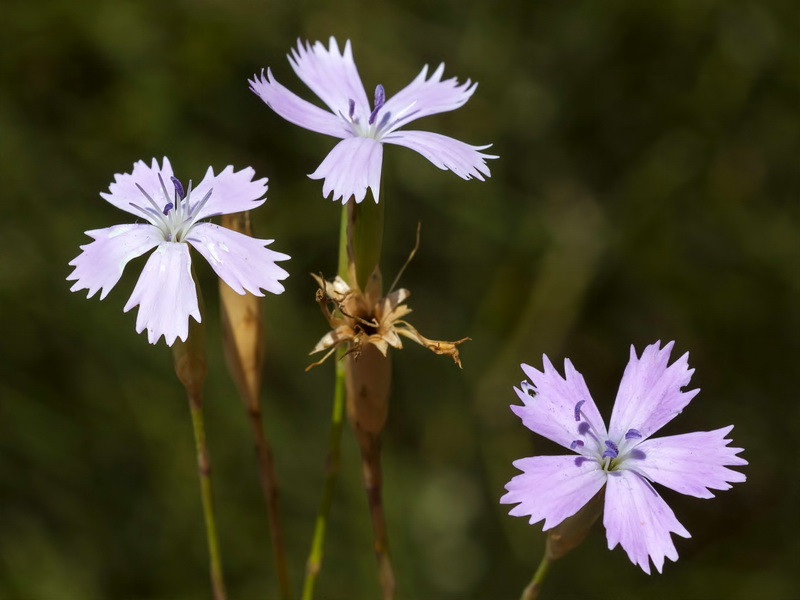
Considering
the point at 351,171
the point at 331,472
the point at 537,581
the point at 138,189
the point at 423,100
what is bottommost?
the point at 537,581

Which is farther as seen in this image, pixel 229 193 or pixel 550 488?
pixel 229 193

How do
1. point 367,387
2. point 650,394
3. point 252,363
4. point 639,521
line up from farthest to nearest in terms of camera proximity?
1. point 252,363
2. point 367,387
3. point 650,394
4. point 639,521

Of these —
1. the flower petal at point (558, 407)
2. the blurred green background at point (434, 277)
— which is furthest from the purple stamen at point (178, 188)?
the blurred green background at point (434, 277)

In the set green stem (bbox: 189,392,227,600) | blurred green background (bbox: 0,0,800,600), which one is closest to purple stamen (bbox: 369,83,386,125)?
green stem (bbox: 189,392,227,600)

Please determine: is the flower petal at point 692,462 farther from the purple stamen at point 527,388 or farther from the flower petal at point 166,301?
the flower petal at point 166,301

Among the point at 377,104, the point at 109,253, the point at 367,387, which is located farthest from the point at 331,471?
the point at 377,104

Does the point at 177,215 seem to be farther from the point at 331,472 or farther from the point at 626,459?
the point at 626,459
